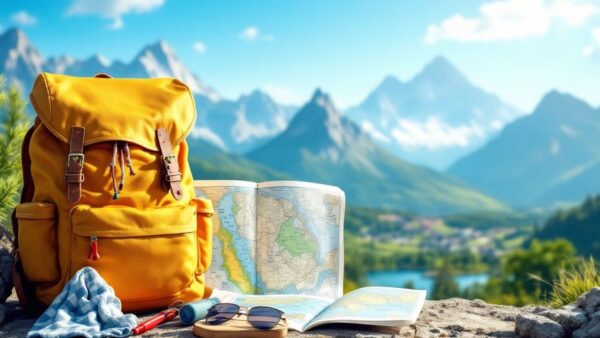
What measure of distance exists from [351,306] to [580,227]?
126 metres

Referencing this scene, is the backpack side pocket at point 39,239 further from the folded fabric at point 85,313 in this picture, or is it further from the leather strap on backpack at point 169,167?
the leather strap on backpack at point 169,167

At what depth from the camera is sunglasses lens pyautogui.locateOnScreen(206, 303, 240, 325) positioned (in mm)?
4302

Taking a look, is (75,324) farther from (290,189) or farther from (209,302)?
(290,189)

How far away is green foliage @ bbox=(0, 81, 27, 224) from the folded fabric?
3.09m

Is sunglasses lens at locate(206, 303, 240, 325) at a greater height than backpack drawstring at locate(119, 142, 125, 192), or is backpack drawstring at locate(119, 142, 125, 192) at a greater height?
backpack drawstring at locate(119, 142, 125, 192)

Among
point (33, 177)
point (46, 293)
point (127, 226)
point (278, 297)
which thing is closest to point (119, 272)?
point (127, 226)

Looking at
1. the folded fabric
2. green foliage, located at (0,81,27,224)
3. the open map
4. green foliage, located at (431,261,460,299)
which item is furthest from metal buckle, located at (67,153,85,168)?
green foliage, located at (431,261,460,299)

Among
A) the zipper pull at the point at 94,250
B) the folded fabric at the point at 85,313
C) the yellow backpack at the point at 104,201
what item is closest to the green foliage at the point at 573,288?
the yellow backpack at the point at 104,201

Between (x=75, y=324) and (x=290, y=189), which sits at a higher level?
(x=290, y=189)

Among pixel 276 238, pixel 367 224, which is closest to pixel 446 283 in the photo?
pixel 276 238

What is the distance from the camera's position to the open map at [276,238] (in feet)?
19.4

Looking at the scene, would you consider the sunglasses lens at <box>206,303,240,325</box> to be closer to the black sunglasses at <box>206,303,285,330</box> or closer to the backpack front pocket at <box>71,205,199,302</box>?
the black sunglasses at <box>206,303,285,330</box>

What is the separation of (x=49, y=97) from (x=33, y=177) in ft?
2.07

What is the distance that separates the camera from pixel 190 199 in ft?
17.7
